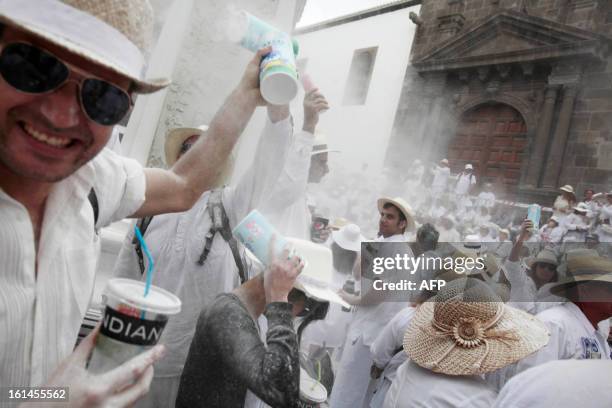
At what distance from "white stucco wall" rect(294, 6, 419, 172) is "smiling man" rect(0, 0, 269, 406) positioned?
16054 mm

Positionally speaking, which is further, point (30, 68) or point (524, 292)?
point (524, 292)

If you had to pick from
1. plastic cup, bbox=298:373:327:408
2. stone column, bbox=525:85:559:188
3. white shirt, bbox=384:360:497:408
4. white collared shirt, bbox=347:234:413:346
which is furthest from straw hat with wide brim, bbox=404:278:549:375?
stone column, bbox=525:85:559:188

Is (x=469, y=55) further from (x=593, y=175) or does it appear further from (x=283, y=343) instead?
(x=283, y=343)

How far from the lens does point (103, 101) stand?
0.92 meters

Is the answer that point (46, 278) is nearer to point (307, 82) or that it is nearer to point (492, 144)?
point (307, 82)

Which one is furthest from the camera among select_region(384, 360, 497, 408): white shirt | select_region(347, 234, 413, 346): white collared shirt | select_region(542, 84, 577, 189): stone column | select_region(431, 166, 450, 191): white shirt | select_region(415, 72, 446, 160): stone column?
select_region(415, 72, 446, 160): stone column

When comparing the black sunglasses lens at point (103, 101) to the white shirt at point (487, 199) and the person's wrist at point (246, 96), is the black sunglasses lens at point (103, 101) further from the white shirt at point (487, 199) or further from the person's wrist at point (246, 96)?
the white shirt at point (487, 199)

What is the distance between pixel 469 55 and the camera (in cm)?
1433

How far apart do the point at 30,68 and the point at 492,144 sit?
14.8 meters

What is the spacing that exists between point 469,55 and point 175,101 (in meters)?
13.2

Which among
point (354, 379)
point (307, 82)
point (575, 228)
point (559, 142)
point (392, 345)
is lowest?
point (354, 379)

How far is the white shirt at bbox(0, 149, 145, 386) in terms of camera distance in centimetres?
81

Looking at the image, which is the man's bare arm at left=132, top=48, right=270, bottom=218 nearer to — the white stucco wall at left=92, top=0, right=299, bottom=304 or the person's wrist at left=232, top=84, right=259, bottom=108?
the person's wrist at left=232, top=84, right=259, bottom=108

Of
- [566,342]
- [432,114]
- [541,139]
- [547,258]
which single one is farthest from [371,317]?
[432,114]
